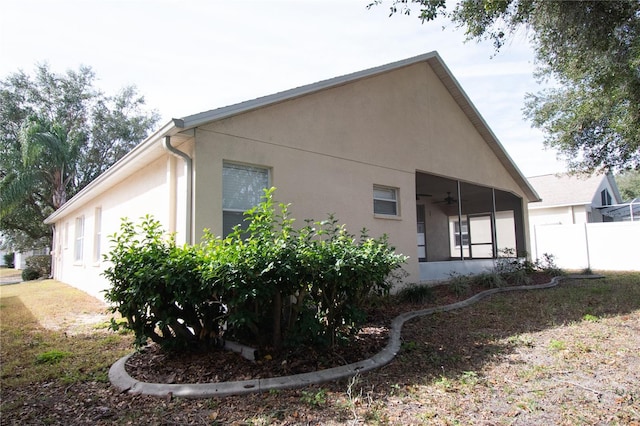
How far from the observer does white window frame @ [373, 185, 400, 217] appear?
9.11 m

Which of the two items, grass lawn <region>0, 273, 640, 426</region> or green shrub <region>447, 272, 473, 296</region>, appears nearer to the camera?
grass lawn <region>0, 273, 640, 426</region>

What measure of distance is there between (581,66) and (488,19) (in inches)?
103

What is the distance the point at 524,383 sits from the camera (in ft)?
Result: 12.5

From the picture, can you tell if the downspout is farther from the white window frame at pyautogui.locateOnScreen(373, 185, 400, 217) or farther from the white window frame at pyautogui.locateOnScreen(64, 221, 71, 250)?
the white window frame at pyautogui.locateOnScreen(64, 221, 71, 250)

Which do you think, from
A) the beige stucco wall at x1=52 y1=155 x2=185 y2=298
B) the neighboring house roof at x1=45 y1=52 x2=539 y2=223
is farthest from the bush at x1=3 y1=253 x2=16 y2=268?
the neighboring house roof at x1=45 y1=52 x2=539 y2=223

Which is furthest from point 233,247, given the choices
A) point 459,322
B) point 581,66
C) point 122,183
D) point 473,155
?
point 473,155

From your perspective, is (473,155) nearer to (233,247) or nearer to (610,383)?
(610,383)

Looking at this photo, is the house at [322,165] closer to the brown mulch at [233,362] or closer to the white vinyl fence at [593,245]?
the brown mulch at [233,362]

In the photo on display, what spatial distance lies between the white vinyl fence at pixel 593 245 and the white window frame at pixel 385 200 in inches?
368

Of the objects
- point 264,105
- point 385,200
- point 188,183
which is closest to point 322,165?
point 264,105

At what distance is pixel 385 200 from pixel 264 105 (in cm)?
407

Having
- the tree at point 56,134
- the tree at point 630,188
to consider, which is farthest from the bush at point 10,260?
the tree at point 630,188

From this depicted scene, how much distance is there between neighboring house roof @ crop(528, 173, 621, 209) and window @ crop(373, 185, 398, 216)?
50.9 ft

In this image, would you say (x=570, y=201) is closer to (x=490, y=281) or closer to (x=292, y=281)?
(x=490, y=281)
